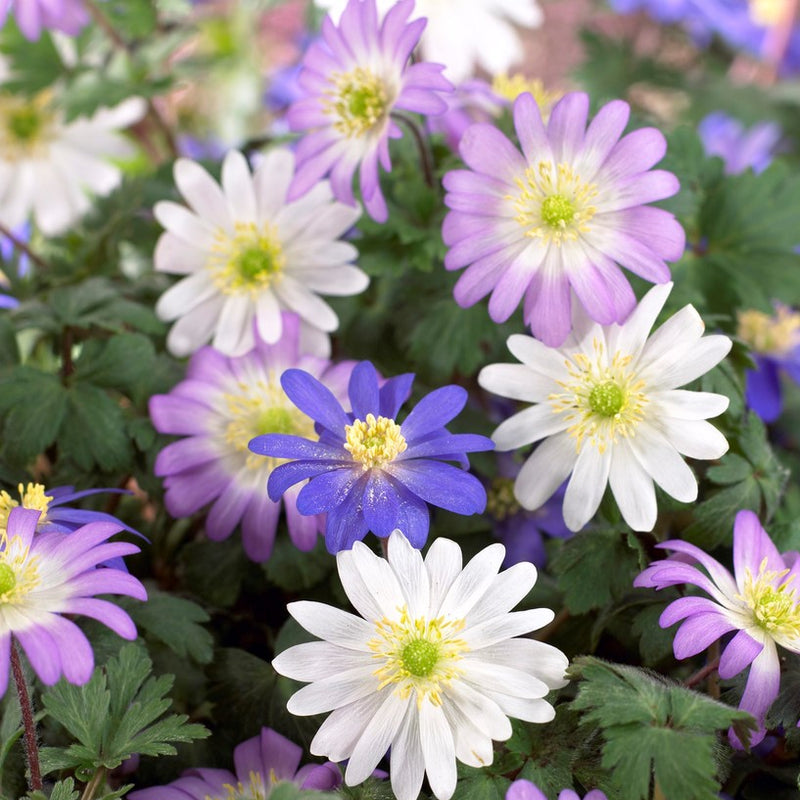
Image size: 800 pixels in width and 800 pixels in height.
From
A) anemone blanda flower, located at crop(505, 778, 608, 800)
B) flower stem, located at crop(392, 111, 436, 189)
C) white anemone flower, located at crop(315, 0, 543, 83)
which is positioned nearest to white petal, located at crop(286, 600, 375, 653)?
anemone blanda flower, located at crop(505, 778, 608, 800)

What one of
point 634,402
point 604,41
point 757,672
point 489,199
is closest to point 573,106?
point 489,199

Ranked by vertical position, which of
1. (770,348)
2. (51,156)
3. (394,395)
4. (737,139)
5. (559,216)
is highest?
(737,139)

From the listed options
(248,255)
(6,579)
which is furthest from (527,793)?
(248,255)

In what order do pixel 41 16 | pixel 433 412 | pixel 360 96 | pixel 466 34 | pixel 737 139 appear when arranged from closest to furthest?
1. pixel 433 412
2. pixel 360 96
3. pixel 41 16
4. pixel 466 34
5. pixel 737 139

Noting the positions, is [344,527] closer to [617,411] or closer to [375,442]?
[375,442]

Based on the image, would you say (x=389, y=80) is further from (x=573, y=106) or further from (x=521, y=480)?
(x=521, y=480)

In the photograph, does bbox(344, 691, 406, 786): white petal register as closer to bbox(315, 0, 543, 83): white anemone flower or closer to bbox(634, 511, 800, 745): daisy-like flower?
bbox(634, 511, 800, 745): daisy-like flower
